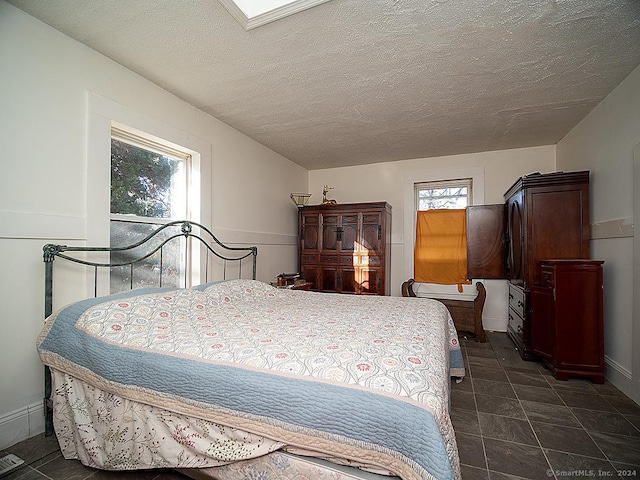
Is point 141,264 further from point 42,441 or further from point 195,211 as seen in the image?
point 42,441

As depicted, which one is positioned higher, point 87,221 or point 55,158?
point 55,158

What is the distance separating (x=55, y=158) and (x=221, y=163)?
148 cm

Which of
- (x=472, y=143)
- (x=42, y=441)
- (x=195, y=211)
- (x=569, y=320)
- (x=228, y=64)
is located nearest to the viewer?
(x=42, y=441)

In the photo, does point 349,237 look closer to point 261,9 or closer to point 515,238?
point 515,238

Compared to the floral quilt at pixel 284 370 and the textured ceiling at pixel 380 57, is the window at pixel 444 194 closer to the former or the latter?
the textured ceiling at pixel 380 57

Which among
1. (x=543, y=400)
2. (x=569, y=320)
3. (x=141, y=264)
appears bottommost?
(x=543, y=400)

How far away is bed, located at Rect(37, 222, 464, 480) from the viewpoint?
0.96m

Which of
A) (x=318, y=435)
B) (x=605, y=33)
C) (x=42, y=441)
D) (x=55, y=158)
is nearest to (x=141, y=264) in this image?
(x=55, y=158)

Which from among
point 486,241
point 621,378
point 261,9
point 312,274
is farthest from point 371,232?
point 261,9

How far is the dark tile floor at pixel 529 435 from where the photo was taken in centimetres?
152

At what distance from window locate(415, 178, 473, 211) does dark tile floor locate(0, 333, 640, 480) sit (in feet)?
7.99

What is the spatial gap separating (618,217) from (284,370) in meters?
3.01

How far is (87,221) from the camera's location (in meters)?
2.03

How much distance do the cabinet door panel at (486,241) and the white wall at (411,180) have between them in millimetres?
272
